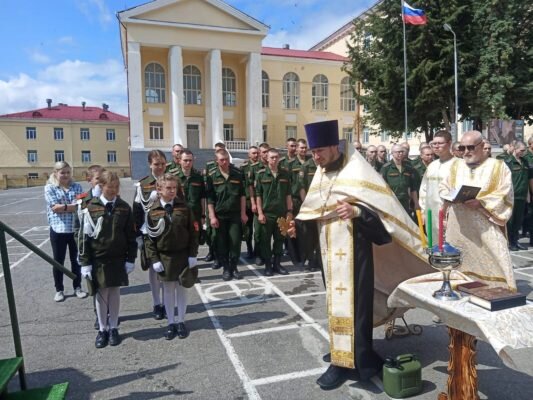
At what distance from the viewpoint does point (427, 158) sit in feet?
28.3

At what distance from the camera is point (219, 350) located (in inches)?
170

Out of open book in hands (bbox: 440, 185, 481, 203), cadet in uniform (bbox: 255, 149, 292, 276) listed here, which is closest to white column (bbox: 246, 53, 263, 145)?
cadet in uniform (bbox: 255, 149, 292, 276)

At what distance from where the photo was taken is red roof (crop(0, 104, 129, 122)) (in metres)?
60.8

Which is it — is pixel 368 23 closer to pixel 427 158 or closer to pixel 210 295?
pixel 427 158

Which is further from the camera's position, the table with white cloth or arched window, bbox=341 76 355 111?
arched window, bbox=341 76 355 111

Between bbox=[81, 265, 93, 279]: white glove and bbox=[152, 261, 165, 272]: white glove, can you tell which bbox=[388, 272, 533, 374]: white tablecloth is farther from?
bbox=[81, 265, 93, 279]: white glove

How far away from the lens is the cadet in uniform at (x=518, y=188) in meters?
8.72

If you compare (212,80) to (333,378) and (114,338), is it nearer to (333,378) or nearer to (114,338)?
(114,338)

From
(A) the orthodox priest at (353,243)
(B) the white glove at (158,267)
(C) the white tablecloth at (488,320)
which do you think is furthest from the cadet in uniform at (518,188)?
(B) the white glove at (158,267)

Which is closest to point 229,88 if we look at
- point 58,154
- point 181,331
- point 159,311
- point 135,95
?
point 135,95

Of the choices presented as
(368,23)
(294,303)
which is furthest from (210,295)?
(368,23)

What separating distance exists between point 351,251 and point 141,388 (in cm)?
216

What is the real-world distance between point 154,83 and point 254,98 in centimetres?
945

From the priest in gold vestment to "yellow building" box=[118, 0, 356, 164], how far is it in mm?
33694
